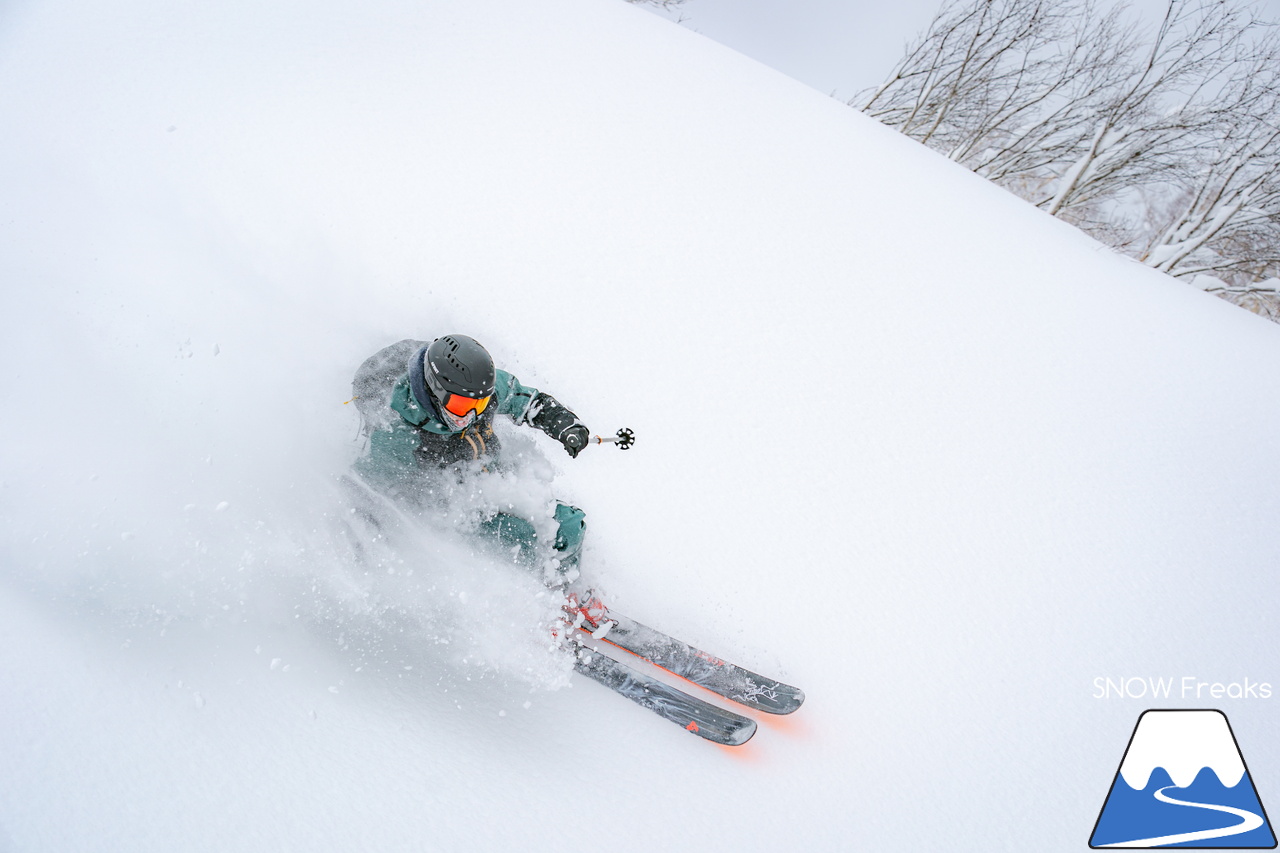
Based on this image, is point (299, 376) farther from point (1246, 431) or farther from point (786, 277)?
point (1246, 431)

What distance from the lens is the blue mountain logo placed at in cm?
250

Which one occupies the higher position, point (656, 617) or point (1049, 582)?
point (1049, 582)

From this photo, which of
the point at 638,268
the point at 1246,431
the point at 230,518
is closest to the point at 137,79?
the point at 230,518

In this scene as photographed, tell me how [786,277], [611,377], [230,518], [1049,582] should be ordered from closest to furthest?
1. [230,518]
2. [1049,582]
3. [611,377]
4. [786,277]

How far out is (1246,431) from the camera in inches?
151

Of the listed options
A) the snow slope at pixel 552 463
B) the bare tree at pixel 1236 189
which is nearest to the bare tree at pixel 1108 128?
the bare tree at pixel 1236 189

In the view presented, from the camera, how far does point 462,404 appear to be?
2488mm

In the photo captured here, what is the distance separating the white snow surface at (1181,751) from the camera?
2.67 m

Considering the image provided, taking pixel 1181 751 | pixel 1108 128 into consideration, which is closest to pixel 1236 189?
pixel 1108 128

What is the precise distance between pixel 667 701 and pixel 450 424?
6.21ft

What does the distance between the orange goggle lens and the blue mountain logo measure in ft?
11.6

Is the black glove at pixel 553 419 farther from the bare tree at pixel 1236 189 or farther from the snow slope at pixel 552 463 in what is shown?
the bare tree at pixel 1236 189

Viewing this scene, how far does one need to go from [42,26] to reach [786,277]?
20.4 ft

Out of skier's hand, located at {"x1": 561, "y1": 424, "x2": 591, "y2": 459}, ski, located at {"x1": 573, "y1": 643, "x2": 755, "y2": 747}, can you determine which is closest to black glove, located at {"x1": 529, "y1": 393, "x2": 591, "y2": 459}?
skier's hand, located at {"x1": 561, "y1": 424, "x2": 591, "y2": 459}
